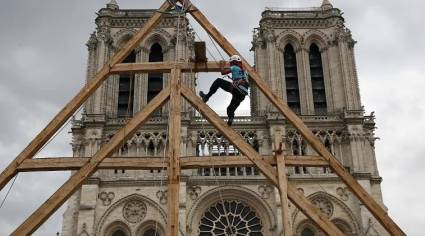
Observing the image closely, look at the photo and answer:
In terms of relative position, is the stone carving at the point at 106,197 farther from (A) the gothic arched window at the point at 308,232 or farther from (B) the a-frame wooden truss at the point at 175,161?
(B) the a-frame wooden truss at the point at 175,161

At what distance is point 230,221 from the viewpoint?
3200 centimetres

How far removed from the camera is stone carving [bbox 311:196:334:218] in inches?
1259

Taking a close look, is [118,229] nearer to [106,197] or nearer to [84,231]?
[106,197]

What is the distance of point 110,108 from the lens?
3562cm

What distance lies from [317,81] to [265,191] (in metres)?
9.33

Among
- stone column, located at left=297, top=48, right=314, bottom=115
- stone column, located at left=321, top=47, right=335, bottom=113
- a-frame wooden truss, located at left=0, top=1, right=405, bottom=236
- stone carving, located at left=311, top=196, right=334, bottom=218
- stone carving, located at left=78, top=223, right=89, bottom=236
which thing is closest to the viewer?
a-frame wooden truss, located at left=0, top=1, right=405, bottom=236

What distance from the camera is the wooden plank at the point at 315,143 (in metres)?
11.8

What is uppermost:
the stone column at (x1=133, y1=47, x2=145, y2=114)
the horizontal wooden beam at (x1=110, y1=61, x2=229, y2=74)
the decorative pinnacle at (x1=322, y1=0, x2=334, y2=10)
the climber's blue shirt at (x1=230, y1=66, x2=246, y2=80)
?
the decorative pinnacle at (x1=322, y1=0, x2=334, y2=10)

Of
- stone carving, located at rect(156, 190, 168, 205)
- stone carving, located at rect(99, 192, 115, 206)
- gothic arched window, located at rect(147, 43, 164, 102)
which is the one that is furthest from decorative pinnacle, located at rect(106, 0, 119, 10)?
stone carving, located at rect(156, 190, 168, 205)

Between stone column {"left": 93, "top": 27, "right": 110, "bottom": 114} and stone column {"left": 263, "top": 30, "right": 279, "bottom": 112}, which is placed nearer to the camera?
stone column {"left": 93, "top": 27, "right": 110, "bottom": 114}

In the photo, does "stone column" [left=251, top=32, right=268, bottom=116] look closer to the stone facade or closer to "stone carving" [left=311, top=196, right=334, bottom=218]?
the stone facade

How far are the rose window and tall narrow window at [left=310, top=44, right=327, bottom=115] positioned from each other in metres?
8.25

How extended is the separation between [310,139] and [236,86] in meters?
1.98

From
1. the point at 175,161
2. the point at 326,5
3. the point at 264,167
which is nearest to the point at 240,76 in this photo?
the point at 264,167
